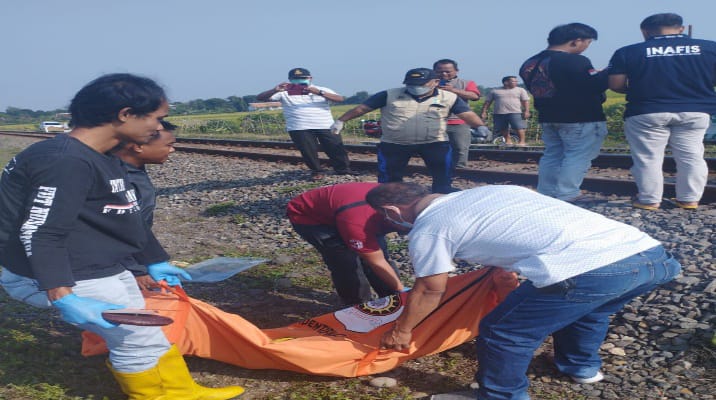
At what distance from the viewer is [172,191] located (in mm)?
10062

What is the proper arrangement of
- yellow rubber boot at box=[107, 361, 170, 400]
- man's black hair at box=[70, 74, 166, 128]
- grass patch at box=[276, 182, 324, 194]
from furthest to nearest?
grass patch at box=[276, 182, 324, 194] < yellow rubber boot at box=[107, 361, 170, 400] < man's black hair at box=[70, 74, 166, 128]

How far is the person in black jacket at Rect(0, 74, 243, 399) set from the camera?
240 centimetres

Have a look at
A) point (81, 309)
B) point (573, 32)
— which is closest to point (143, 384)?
point (81, 309)

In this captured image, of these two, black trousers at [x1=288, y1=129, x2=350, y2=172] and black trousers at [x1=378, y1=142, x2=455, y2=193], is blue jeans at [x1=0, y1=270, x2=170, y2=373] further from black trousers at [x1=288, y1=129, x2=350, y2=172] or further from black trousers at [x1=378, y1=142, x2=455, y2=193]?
black trousers at [x1=288, y1=129, x2=350, y2=172]

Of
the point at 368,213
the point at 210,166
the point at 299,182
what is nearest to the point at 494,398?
the point at 368,213

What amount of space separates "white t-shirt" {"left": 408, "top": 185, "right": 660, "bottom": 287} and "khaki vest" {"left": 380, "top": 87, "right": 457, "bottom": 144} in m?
3.42

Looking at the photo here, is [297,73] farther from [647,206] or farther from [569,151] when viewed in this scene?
[647,206]

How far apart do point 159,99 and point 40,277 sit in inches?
34.0

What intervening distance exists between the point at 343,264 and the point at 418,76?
2692mm

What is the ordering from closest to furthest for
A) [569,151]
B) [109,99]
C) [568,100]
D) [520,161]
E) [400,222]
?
[109,99]
[400,222]
[568,100]
[569,151]
[520,161]

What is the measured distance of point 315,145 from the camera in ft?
32.1

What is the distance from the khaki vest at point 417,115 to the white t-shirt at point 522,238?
342 centimetres

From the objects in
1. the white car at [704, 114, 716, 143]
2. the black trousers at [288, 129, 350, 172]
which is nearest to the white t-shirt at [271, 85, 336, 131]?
the black trousers at [288, 129, 350, 172]

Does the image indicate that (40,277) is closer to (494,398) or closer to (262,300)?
(494,398)
